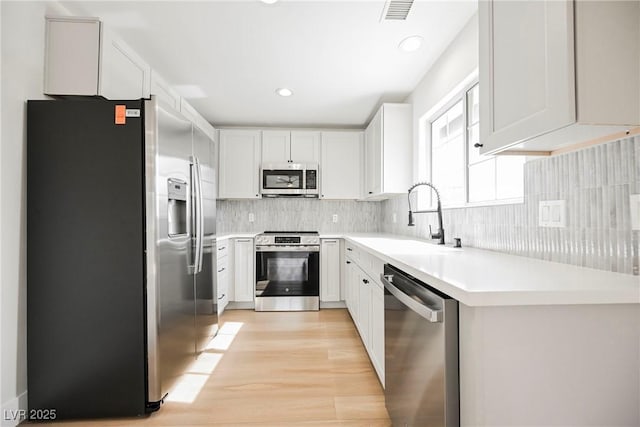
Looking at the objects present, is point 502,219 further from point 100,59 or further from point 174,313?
point 100,59

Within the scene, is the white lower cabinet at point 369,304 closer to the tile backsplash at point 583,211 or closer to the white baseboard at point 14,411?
the tile backsplash at point 583,211

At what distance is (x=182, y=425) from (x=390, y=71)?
2.91 meters

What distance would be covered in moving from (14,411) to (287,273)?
2.53 metres

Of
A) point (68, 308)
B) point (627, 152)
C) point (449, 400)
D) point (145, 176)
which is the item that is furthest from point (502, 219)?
point (68, 308)

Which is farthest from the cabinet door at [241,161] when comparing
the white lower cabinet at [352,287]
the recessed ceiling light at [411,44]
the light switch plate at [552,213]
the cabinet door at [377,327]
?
the light switch plate at [552,213]

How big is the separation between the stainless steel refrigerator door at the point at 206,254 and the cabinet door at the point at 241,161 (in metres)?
1.35

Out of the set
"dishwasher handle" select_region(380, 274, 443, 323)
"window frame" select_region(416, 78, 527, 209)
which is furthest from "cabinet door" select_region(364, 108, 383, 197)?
"dishwasher handle" select_region(380, 274, 443, 323)

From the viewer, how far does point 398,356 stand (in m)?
1.50

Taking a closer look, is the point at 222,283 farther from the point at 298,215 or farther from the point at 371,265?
the point at 371,265

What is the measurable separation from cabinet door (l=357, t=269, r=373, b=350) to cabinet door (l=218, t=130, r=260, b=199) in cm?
209

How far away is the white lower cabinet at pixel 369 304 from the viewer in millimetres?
2086

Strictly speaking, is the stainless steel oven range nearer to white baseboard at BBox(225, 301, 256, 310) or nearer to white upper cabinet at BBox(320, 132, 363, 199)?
white baseboard at BBox(225, 301, 256, 310)

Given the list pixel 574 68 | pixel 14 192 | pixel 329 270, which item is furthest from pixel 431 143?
pixel 14 192

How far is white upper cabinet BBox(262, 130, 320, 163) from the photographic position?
432cm
